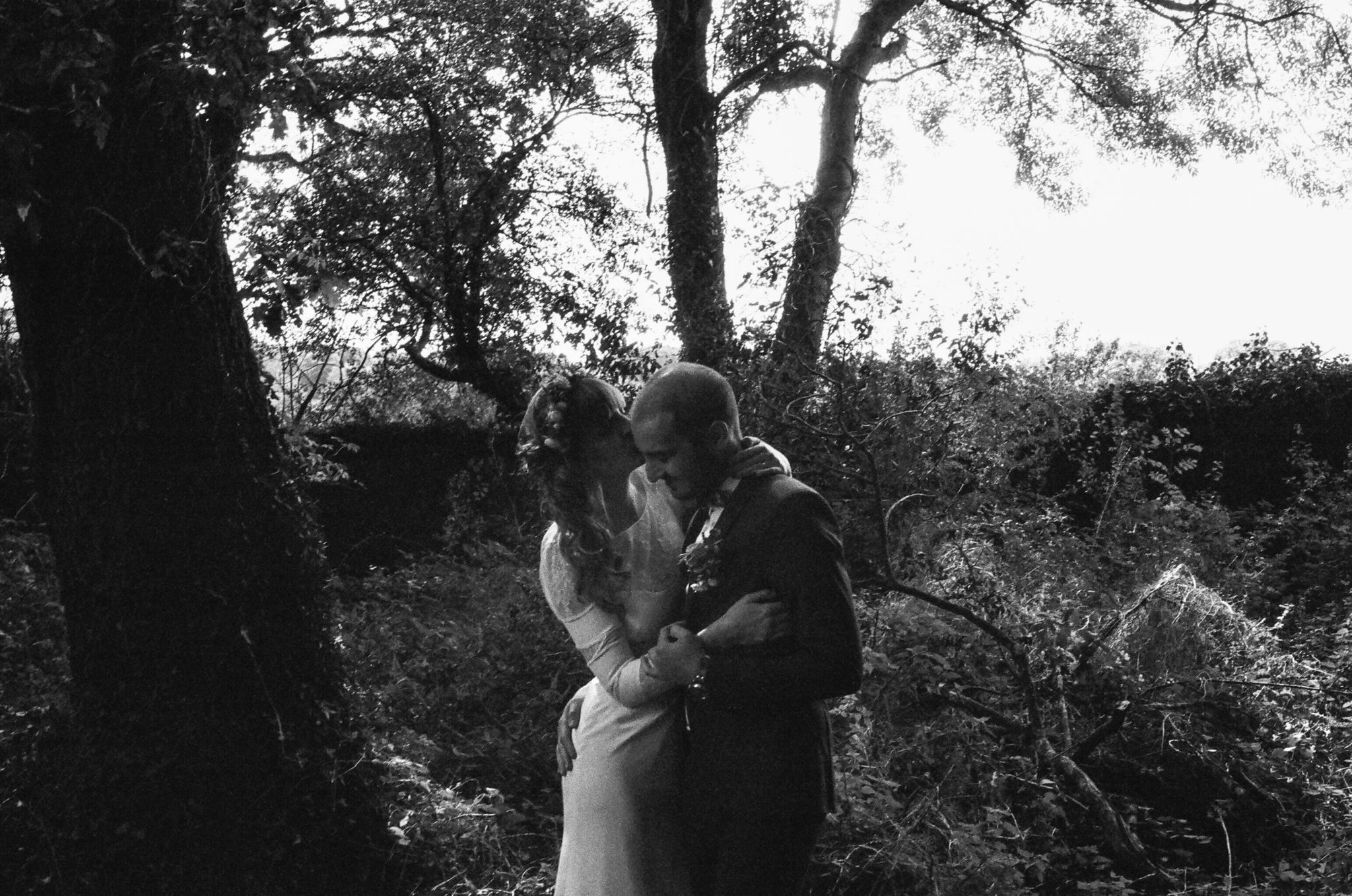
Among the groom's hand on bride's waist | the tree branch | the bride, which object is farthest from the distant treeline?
the bride

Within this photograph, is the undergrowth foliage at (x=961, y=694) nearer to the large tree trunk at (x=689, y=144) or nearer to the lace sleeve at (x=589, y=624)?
the lace sleeve at (x=589, y=624)

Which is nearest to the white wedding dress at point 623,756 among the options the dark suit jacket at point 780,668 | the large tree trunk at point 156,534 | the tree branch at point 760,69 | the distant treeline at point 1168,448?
the dark suit jacket at point 780,668

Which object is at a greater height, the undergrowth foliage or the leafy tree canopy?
the leafy tree canopy

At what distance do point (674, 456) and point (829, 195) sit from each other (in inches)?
444

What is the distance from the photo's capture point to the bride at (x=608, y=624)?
9.32 feet

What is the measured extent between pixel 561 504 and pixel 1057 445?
10049 mm

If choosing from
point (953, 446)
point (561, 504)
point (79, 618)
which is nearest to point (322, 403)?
point (953, 446)

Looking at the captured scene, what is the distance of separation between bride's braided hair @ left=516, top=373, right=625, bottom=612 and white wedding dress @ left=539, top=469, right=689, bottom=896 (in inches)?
1.6

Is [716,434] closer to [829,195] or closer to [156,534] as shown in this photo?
[156,534]

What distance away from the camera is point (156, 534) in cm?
496

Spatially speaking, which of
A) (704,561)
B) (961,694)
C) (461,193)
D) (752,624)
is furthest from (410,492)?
(752,624)

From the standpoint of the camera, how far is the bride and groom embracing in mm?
2467

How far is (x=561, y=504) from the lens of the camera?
9.46 feet

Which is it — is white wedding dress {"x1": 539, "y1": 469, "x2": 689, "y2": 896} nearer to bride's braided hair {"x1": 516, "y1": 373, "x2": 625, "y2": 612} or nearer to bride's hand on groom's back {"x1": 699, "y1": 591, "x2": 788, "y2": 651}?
bride's braided hair {"x1": 516, "y1": 373, "x2": 625, "y2": 612}
